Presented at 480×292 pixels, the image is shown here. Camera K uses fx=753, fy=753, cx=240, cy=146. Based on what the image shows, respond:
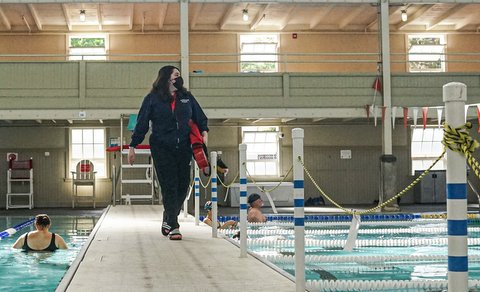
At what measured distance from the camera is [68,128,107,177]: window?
22.4 m

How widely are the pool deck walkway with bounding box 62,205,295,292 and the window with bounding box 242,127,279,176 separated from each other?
14.8m

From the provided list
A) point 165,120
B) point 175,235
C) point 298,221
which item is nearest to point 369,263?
point 175,235

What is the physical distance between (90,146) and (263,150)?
5217 millimetres

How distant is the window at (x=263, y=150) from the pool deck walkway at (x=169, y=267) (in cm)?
1479

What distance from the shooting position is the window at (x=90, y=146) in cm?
2244

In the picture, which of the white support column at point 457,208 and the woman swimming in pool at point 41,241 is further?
the woman swimming in pool at point 41,241

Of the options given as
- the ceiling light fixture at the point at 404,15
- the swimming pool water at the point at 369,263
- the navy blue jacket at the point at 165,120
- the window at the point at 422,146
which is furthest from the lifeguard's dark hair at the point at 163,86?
the window at the point at 422,146

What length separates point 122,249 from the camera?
21.9 ft

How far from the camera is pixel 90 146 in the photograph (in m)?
22.5

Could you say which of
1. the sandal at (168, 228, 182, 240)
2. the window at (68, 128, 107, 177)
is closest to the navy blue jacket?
the sandal at (168, 228, 182, 240)

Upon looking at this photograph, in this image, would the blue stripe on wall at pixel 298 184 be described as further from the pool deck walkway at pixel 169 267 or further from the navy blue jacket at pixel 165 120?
the navy blue jacket at pixel 165 120

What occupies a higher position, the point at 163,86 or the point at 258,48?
the point at 258,48

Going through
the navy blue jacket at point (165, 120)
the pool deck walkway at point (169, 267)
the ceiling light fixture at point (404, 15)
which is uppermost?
the ceiling light fixture at point (404, 15)

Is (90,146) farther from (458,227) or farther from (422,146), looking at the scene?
(458,227)
